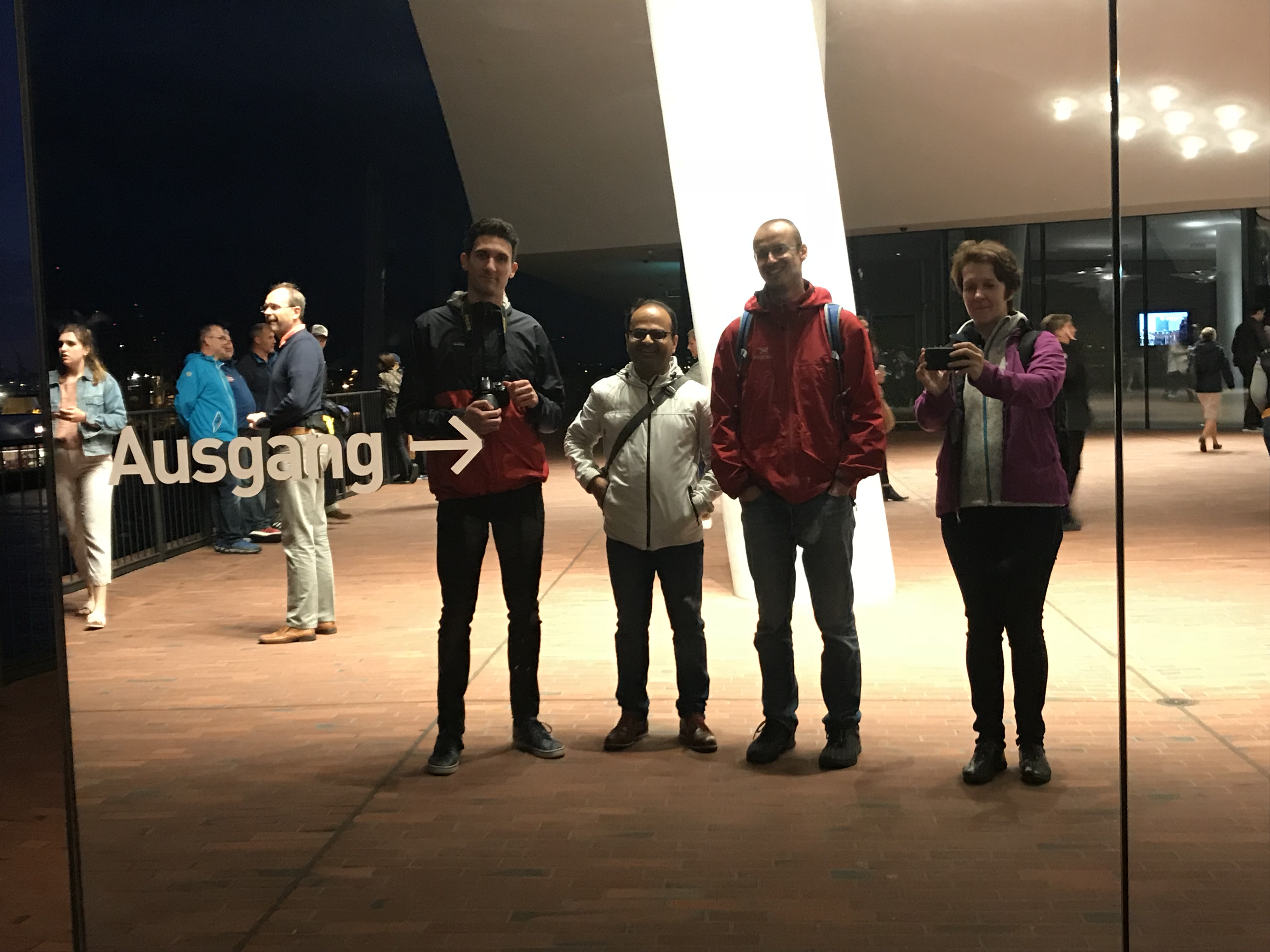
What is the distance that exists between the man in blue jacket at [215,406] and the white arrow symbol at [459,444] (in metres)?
0.53

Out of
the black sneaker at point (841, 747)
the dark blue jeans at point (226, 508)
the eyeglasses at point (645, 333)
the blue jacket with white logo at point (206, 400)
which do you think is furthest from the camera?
the black sneaker at point (841, 747)

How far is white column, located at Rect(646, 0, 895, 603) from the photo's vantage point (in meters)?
3.87

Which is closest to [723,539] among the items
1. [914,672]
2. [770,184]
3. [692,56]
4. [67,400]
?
[914,672]

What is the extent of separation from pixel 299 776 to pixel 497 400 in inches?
52.1

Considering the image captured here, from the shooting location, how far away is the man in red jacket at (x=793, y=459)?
3.89 m

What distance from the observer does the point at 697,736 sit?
4.14 meters

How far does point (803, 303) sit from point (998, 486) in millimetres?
810

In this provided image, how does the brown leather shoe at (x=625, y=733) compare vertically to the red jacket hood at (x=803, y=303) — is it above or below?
below

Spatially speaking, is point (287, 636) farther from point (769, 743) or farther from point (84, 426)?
point (769, 743)

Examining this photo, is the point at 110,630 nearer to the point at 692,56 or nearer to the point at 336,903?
the point at 336,903

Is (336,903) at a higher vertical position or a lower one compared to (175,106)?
lower

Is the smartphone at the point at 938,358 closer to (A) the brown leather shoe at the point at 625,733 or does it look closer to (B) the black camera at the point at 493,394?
(B) the black camera at the point at 493,394

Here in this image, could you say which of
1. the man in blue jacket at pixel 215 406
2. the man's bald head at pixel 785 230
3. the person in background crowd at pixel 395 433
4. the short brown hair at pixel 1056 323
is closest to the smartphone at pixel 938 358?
the short brown hair at pixel 1056 323

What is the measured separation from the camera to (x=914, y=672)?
4.46 meters
